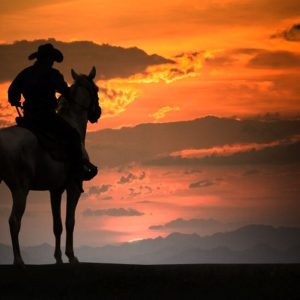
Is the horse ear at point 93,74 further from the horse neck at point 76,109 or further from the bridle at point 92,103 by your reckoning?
the horse neck at point 76,109

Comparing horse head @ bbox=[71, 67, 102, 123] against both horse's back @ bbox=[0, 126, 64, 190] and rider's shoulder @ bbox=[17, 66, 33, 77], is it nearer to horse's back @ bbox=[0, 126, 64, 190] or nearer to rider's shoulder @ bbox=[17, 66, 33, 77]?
rider's shoulder @ bbox=[17, 66, 33, 77]

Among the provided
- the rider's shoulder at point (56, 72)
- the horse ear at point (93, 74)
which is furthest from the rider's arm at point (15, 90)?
the horse ear at point (93, 74)

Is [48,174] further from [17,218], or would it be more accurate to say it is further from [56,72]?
[56,72]

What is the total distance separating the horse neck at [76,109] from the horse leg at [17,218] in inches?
105

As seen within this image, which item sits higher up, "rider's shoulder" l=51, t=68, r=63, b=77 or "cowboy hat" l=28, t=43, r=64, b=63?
"cowboy hat" l=28, t=43, r=64, b=63

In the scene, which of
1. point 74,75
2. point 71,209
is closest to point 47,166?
point 71,209

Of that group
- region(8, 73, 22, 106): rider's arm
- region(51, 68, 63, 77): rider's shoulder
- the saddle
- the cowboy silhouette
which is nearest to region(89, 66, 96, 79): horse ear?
the cowboy silhouette

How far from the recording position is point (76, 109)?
22.7m

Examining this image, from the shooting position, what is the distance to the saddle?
2112cm

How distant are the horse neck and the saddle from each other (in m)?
1.12
